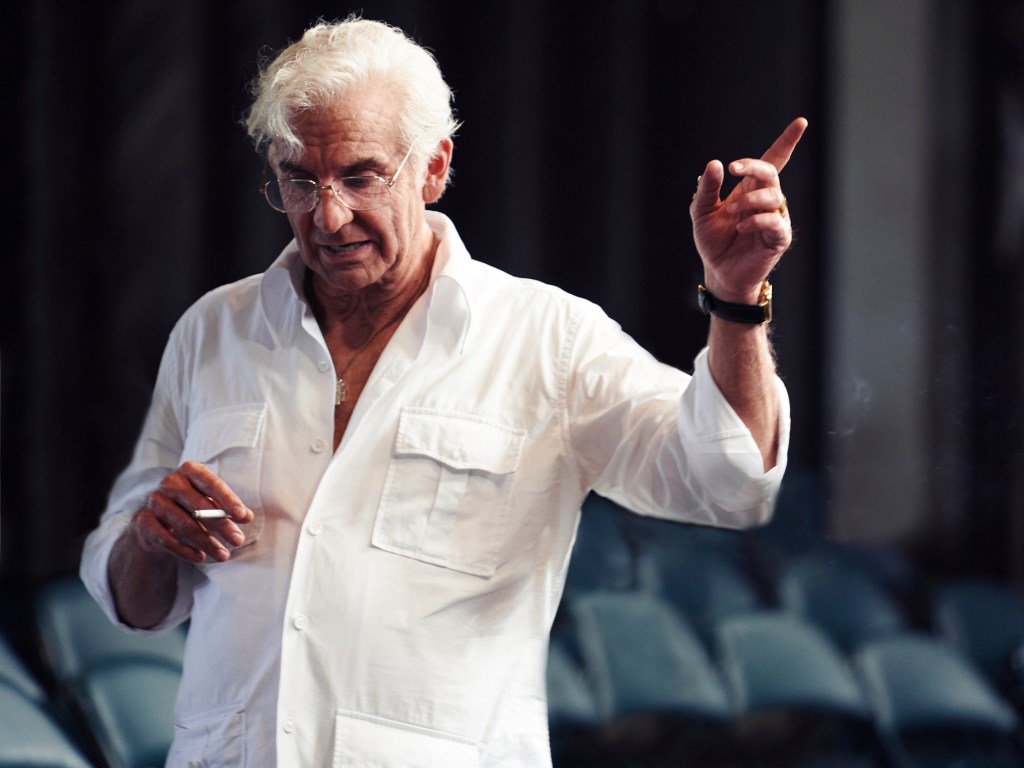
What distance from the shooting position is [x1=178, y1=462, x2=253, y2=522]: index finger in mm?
1185

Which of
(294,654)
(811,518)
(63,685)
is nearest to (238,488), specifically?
(294,654)

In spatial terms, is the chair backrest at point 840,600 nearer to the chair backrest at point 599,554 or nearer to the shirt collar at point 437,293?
the chair backrest at point 599,554

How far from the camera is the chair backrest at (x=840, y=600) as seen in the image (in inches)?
99.3

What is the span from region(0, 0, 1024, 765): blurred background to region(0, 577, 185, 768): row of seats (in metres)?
0.07

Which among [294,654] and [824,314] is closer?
[294,654]

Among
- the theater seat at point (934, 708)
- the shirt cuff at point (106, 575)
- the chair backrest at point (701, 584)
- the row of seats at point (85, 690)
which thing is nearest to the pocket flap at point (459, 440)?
the shirt cuff at point (106, 575)

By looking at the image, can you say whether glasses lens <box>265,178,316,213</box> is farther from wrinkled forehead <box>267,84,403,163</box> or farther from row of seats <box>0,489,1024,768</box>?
row of seats <box>0,489,1024,768</box>

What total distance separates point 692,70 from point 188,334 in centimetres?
130

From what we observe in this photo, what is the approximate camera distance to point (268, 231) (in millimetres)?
2084

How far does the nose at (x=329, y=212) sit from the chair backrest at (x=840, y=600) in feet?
5.41

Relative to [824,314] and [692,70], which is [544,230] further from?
[824,314]

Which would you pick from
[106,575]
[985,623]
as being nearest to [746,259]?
[106,575]

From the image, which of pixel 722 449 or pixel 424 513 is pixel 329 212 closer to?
pixel 424 513

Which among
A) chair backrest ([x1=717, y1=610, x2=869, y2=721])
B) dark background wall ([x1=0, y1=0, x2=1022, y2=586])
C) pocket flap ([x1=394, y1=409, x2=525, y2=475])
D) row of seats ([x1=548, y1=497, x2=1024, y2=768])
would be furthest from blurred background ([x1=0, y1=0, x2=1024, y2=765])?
pocket flap ([x1=394, y1=409, x2=525, y2=475])
